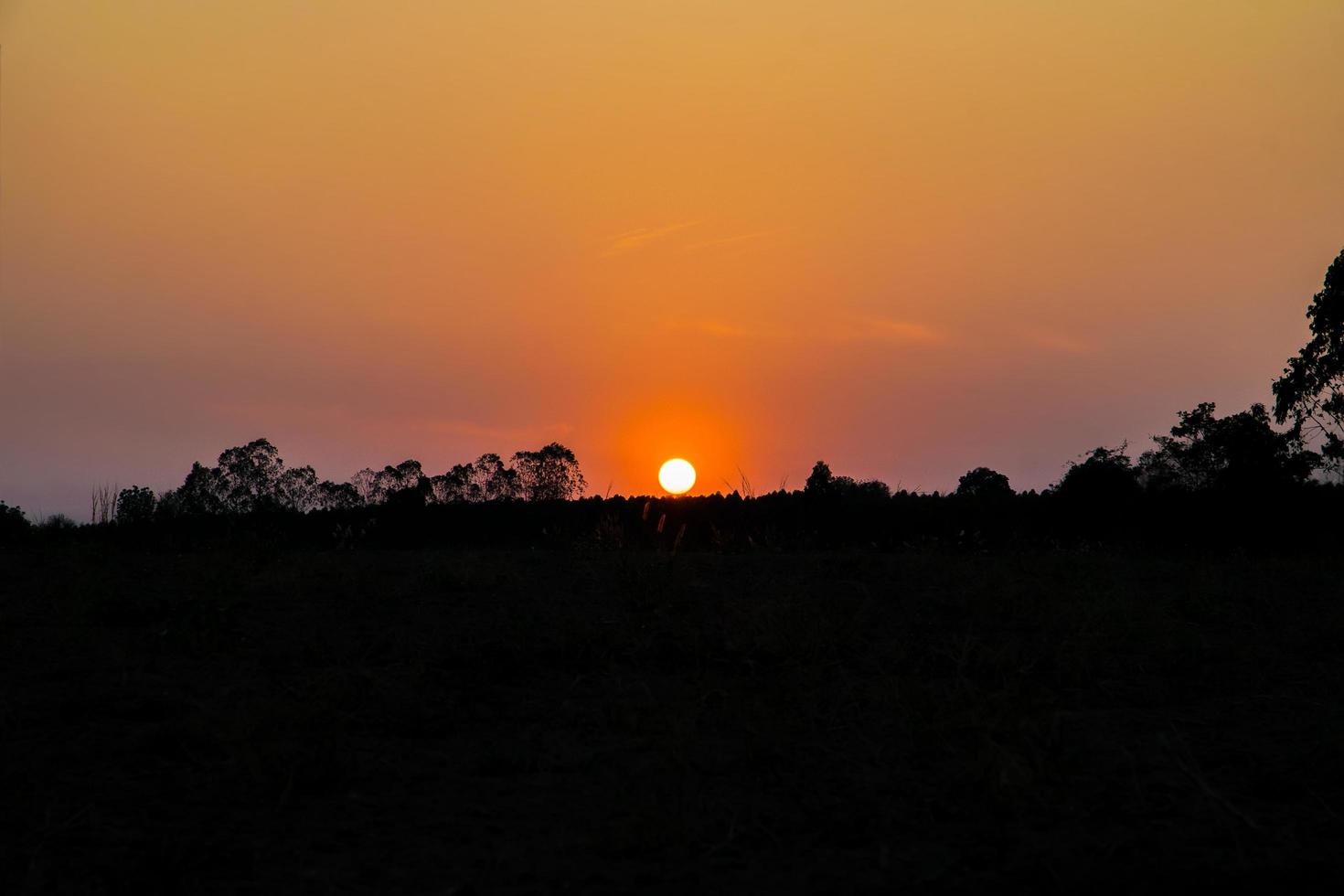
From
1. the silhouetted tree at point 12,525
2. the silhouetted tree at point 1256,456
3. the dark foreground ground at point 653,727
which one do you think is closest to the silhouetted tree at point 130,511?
the silhouetted tree at point 12,525

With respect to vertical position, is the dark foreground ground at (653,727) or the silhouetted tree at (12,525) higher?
the silhouetted tree at (12,525)

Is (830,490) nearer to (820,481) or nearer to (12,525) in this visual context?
(820,481)

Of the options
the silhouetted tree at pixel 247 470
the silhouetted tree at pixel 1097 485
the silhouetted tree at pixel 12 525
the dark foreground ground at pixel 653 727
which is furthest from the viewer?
the silhouetted tree at pixel 247 470

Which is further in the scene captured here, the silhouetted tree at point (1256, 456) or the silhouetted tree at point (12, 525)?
the silhouetted tree at point (1256, 456)

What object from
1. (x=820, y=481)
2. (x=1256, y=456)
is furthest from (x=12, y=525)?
(x=1256, y=456)

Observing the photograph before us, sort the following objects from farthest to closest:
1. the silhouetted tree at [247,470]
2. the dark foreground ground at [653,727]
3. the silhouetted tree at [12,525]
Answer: the silhouetted tree at [247,470] < the silhouetted tree at [12,525] < the dark foreground ground at [653,727]

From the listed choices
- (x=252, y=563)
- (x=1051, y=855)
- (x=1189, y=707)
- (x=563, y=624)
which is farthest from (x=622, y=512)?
(x=1051, y=855)

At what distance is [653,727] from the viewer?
496cm

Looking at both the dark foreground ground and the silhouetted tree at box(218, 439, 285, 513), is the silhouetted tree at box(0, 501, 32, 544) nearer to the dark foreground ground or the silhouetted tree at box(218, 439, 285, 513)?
the dark foreground ground

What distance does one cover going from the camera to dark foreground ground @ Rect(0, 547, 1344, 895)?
11.4 ft

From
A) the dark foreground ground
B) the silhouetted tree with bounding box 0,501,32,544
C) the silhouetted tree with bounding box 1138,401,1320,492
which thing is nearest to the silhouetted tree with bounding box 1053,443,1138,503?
the silhouetted tree with bounding box 1138,401,1320,492

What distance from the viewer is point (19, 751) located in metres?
4.34

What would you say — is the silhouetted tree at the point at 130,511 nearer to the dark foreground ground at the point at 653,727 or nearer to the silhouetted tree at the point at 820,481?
the dark foreground ground at the point at 653,727

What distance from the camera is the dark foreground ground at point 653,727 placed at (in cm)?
348
